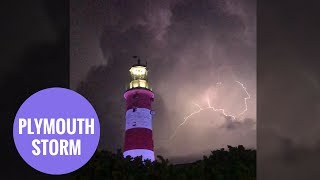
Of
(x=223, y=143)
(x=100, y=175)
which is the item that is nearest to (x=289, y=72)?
(x=100, y=175)

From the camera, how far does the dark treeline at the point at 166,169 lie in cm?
Result: 2572

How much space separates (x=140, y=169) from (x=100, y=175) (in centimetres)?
291

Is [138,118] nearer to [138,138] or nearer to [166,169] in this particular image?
[138,138]

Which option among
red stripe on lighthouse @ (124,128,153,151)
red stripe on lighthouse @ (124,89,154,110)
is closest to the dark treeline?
red stripe on lighthouse @ (124,128,153,151)

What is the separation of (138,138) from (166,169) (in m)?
18.0

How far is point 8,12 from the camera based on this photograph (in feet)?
25.7

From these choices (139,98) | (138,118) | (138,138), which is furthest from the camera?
(139,98)

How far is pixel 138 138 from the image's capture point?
44750 millimetres

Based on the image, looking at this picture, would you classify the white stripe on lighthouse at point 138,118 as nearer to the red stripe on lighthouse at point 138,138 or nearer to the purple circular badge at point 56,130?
the red stripe on lighthouse at point 138,138

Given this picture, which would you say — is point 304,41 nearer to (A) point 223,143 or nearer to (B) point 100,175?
(B) point 100,175

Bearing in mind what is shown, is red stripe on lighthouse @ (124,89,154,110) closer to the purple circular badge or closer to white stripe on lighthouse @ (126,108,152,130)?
white stripe on lighthouse @ (126,108,152,130)

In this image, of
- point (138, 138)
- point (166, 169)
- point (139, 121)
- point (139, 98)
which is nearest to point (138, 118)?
point (139, 121)

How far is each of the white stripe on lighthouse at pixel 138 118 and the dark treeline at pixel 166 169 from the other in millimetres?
16441

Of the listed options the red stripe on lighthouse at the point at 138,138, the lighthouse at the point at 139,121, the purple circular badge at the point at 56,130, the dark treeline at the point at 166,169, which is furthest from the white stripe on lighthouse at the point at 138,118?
the purple circular badge at the point at 56,130
